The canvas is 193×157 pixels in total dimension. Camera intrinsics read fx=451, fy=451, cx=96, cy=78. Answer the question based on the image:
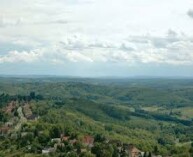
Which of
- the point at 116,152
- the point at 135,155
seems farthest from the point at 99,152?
the point at 135,155

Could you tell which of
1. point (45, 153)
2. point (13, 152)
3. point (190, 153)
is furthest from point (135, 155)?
point (13, 152)

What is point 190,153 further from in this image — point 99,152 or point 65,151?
point 65,151

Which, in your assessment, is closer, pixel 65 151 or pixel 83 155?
pixel 83 155

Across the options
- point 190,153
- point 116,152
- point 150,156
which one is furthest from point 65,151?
point 190,153

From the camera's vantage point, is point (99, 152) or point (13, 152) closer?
point (99, 152)

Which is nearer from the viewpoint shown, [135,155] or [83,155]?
[83,155]

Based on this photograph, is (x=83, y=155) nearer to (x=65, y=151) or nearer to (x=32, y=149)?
(x=65, y=151)

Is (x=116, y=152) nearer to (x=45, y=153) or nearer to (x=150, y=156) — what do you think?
(x=150, y=156)
